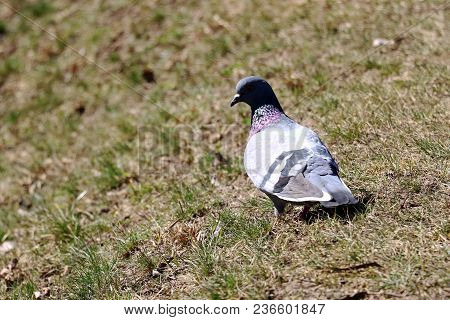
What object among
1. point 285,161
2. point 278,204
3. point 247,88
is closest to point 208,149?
point 247,88

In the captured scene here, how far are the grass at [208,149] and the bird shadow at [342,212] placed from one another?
16 mm

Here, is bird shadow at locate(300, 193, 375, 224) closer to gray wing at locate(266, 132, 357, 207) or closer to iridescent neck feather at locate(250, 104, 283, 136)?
gray wing at locate(266, 132, 357, 207)

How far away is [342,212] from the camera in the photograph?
4227mm

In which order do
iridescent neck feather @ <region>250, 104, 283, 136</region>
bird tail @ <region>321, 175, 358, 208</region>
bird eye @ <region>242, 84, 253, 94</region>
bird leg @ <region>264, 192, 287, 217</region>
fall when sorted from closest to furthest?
bird tail @ <region>321, 175, 358, 208</region> → bird leg @ <region>264, 192, 287, 217</region> → iridescent neck feather @ <region>250, 104, 283, 136</region> → bird eye @ <region>242, 84, 253, 94</region>

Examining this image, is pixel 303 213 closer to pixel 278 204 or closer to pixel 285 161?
pixel 278 204

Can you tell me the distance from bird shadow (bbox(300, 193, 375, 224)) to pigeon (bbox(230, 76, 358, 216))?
0.07 m

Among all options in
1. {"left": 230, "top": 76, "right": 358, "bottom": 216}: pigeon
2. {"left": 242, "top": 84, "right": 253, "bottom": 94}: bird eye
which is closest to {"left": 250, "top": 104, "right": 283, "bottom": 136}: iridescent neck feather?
{"left": 230, "top": 76, "right": 358, "bottom": 216}: pigeon

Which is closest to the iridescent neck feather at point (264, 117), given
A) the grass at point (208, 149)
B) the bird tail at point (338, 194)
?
the grass at point (208, 149)

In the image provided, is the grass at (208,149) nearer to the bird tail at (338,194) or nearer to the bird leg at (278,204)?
the bird leg at (278,204)

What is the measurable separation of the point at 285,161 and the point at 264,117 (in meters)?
0.73

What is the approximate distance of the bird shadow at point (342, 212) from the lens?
416 centimetres

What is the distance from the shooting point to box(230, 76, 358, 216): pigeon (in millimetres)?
3930

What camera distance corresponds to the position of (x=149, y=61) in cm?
824

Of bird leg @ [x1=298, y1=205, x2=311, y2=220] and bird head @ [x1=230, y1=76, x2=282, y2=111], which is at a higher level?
bird head @ [x1=230, y1=76, x2=282, y2=111]
